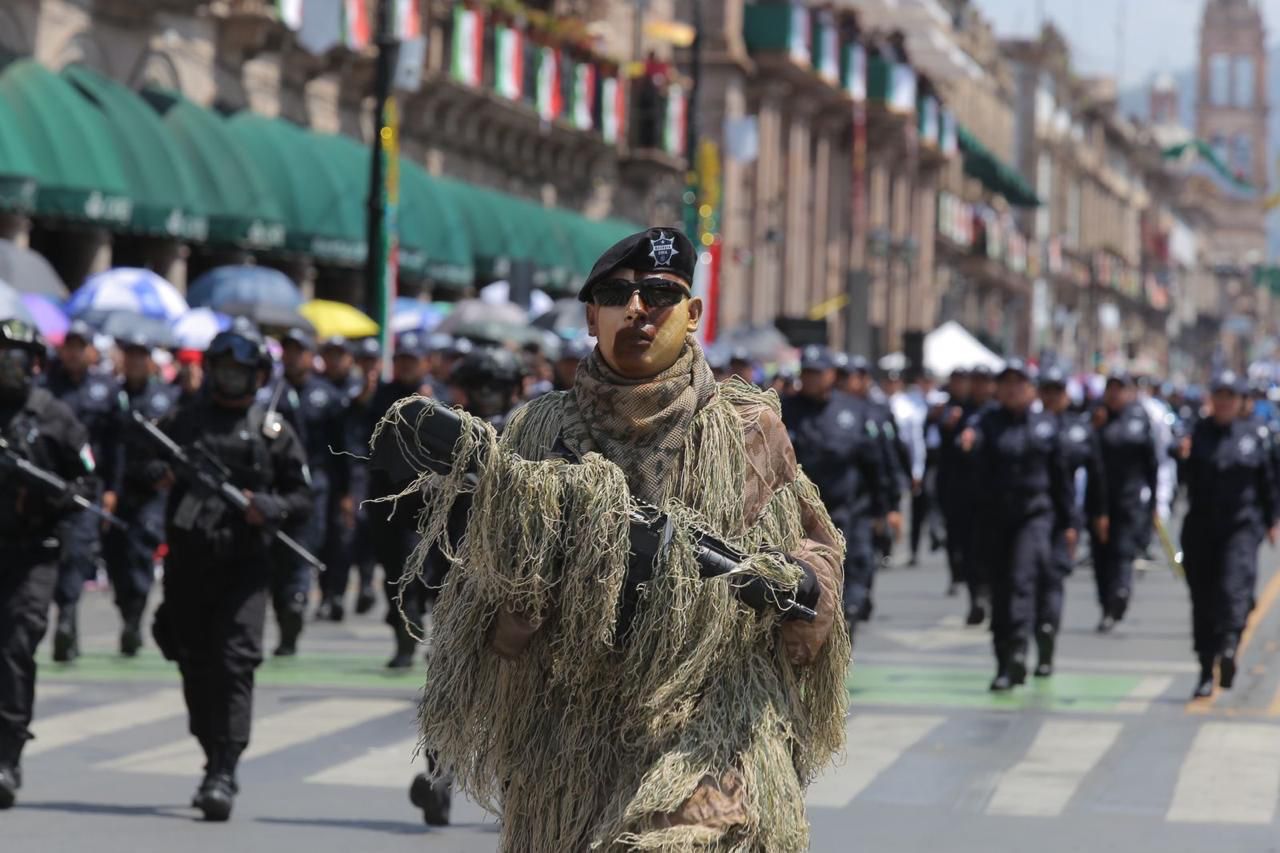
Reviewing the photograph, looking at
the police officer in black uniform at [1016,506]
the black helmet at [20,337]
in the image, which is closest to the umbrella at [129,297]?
the police officer in black uniform at [1016,506]

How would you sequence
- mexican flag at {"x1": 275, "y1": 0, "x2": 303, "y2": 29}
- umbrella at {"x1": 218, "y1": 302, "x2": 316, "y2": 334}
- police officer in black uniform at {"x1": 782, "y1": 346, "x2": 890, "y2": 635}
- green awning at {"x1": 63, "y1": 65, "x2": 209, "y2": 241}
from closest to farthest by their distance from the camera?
1. police officer in black uniform at {"x1": 782, "y1": 346, "x2": 890, "y2": 635}
2. umbrella at {"x1": 218, "y1": 302, "x2": 316, "y2": 334}
3. green awning at {"x1": 63, "y1": 65, "x2": 209, "y2": 241}
4. mexican flag at {"x1": 275, "y1": 0, "x2": 303, "y2": 29}

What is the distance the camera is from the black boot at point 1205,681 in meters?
14.3

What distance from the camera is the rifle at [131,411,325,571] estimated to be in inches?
389

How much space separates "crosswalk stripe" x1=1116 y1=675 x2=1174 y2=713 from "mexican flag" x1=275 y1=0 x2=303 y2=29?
793 inches

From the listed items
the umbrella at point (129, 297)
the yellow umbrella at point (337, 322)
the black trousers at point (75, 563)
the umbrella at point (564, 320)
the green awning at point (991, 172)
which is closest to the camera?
the black trousers at point (75, 563)

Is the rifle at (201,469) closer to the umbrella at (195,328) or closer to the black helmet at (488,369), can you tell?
the black helmet at (488,369)

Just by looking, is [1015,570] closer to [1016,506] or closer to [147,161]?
[1016,506]

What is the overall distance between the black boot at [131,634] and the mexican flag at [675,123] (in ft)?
119

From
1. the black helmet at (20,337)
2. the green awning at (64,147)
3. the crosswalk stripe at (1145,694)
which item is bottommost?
the crosswalk stripe at (1145,694)

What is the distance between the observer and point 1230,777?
11.3m

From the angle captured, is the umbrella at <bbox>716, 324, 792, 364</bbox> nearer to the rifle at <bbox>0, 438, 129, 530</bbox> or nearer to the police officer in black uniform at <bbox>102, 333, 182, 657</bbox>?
the police officer in black uniform at <bbox>102, 333, 182, 657</bbox>

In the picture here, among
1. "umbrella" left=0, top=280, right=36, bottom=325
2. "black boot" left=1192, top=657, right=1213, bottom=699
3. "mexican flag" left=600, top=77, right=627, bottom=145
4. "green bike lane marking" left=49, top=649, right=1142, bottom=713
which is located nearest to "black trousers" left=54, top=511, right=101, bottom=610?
"green bike lane marking" left=49, top=649, right=1142, bottom=713

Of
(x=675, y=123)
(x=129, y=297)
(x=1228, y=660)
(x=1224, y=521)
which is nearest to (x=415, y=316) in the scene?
(x=129, y=297)

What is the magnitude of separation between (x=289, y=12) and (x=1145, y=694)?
69.4 ft
